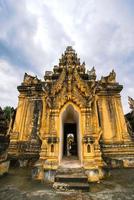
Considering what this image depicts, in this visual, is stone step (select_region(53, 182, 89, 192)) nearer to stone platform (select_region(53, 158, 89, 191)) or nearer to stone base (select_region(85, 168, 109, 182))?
stone platform (select_region(53, 158, 89, 191))

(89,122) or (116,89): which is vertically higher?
(116,89)

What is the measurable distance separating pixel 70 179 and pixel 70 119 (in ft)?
15.0

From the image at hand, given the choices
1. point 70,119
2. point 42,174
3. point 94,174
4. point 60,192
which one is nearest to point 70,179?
point 60,192

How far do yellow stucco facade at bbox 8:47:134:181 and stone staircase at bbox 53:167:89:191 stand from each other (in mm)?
485

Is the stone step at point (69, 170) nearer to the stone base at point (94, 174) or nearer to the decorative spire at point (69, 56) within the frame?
the stone base at point (94, 174)

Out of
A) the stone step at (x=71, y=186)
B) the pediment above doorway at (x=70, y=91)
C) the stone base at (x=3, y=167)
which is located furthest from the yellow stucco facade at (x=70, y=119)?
the stone base at (x=3, y=167)

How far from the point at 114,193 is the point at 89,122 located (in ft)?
10.8

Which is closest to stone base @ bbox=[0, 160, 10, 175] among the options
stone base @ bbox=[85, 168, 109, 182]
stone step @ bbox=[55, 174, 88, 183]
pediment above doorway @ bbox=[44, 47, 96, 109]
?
stone step @ bbox=[55, 174, 88, 183]

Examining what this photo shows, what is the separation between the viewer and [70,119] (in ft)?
31.9

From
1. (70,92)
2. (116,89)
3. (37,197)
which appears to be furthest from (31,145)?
(116,89)

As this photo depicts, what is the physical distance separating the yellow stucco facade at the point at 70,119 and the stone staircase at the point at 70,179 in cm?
48

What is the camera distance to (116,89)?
510 inches

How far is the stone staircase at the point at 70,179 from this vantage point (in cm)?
505

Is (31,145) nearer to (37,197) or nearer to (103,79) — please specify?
(37,197)
